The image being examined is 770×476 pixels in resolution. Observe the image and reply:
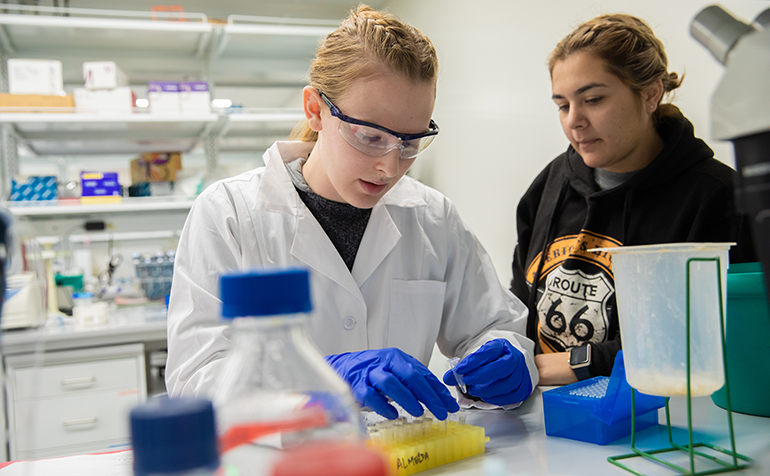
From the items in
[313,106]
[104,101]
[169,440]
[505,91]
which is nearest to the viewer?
[169,440]

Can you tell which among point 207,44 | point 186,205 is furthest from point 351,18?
point 207,44

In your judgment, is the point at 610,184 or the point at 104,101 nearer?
the point at 610,184

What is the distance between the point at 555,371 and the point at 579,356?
70 millimetres

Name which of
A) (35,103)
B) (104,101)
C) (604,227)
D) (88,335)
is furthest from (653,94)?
(35,103)

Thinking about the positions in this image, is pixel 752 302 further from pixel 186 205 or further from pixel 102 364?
pixel 186 205

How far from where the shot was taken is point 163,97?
3.20 m

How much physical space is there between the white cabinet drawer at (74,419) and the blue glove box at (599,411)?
1987 mm

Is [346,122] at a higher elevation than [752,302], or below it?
higher

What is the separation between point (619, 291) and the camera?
77 centimetres

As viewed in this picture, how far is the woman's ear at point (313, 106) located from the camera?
118 cm

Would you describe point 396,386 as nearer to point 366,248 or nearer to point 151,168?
point 366,248

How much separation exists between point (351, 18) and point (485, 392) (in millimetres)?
817

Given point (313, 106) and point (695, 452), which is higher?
point (313, 106)

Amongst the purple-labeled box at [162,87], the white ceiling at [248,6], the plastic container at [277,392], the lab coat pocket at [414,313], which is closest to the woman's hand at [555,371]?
the lab coat pocket at [414,313]
